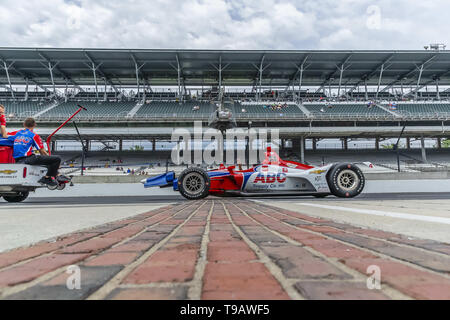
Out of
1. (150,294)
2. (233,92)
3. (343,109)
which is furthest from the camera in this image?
(233,92)

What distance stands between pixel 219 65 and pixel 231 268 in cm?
2934

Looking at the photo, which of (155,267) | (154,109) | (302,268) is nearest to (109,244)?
(155,267)

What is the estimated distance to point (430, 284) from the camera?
0.78 meters

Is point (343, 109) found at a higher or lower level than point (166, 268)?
higher

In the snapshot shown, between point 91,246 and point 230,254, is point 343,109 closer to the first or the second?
point 230,254

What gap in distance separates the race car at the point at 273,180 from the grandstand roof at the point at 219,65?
22508mm

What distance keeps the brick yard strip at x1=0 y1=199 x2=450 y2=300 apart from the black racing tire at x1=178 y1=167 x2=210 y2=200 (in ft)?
16.3

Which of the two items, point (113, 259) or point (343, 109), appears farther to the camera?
point (343, 109)

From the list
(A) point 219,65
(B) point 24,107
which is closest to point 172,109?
(A) point 219,65

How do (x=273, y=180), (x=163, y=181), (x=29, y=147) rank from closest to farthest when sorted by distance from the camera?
(x=29, y=147) < (x=273, y=180) < (x=163, y=181)

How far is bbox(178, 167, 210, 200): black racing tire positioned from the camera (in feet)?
21.4

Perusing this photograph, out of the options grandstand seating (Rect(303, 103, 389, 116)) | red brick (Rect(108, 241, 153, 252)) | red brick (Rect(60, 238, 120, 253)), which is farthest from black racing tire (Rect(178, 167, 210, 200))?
grandstand seating (Rect(303, 103, 389, 116))

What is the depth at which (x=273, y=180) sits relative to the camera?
6.82m
